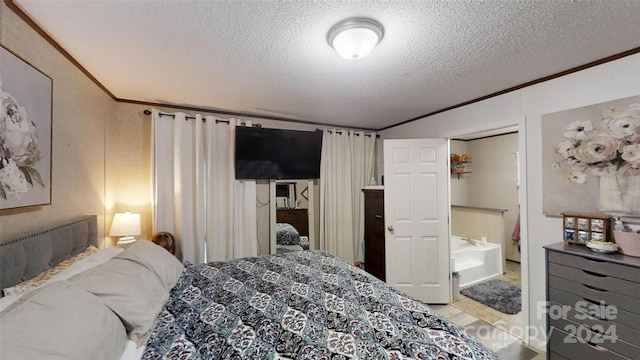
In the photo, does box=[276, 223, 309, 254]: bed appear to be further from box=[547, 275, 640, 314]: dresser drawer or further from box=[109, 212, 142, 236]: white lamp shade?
box=[547, 275, 640, 314]: dresser drawer

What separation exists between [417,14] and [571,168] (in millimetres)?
1917

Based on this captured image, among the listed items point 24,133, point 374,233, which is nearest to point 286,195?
point 374,233

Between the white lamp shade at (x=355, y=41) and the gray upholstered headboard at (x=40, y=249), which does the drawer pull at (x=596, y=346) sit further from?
the gray upholstered headboard at (x=40, y=249)

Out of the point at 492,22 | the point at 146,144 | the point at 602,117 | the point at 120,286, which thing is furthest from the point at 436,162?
the point at 146,144

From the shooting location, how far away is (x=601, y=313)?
1.64 metres

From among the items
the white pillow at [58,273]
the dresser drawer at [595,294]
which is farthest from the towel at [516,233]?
the white pillow at [58,273]

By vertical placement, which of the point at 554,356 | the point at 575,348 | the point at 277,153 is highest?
the point at 277,153

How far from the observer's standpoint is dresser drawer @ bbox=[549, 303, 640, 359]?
60.1 inches

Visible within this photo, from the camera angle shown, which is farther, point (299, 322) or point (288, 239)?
A: point (288, 239)

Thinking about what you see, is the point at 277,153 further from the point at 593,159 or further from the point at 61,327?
the point at 593,159

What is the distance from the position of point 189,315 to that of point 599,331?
271 centimetres

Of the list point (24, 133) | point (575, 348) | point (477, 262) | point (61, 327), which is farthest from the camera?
point (477, 262)

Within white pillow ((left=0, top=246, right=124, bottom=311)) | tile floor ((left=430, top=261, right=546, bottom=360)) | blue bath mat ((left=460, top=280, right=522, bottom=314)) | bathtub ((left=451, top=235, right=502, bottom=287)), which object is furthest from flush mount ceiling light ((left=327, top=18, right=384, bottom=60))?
bathtub ((left=451, top=235, right=502, bottom=287))

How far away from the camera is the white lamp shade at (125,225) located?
2381mm
